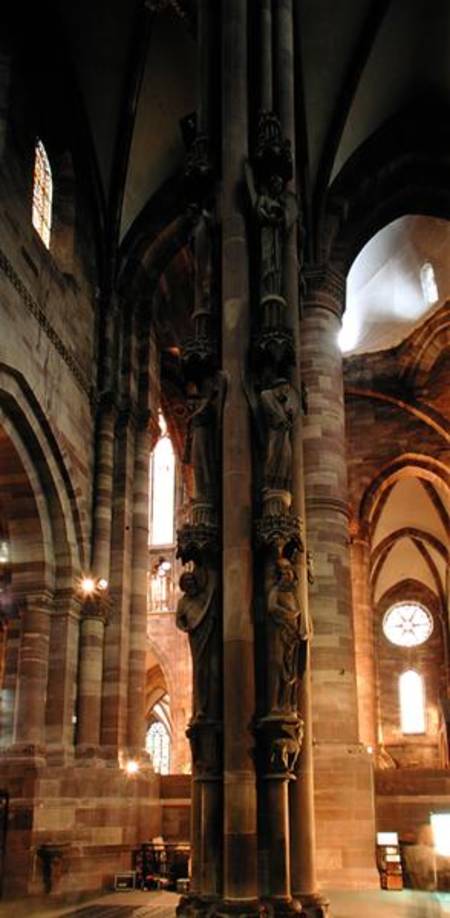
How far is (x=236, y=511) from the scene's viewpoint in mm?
8594

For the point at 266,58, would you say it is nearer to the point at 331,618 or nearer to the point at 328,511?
the point at 328,511

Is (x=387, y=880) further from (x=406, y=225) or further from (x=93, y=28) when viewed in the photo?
(x=406, y=225)

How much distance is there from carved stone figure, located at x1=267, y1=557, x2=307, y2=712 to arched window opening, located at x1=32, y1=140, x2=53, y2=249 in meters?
9.38

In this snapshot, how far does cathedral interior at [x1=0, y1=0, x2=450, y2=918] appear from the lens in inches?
325

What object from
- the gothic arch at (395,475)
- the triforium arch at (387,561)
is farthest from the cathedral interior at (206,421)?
the triforium arch at (387,561)

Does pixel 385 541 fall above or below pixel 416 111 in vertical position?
below

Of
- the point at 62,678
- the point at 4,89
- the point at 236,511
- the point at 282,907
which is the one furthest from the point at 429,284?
the point at 282,907

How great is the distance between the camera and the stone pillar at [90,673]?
15.3 metres

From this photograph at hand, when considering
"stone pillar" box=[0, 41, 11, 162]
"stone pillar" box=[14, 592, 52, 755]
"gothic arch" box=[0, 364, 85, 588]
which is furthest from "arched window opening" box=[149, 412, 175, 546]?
"stone pillar" box=[0, 41, 11, 162]

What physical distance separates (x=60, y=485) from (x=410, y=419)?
44.1ft

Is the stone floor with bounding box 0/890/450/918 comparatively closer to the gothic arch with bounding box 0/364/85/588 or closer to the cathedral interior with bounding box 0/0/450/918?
the cathedral interior with bounding box 0/0/450/918

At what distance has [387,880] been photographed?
Result: 13.6m

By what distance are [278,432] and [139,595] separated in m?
9.14

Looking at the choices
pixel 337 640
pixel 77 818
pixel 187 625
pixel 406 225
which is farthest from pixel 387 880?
pixel 406 225
